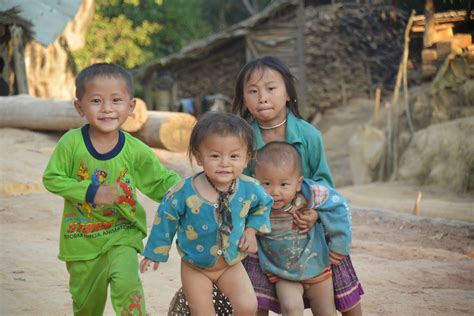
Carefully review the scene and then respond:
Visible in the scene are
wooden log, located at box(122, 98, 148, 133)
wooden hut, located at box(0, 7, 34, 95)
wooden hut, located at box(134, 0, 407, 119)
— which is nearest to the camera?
wooden log, located at box(122, 98, 148, 133)

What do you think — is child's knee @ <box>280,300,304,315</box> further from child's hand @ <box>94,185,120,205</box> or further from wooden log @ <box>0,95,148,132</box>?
wooden log @ <box>0,95,148,132</box>

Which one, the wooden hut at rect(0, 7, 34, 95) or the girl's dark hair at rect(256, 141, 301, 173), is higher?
the wooden hut at rect(0, 7, 34, 95)

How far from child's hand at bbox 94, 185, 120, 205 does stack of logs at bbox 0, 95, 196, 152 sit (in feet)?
23.6

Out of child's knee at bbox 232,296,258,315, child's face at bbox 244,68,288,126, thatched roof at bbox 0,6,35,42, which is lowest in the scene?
child's knee at bbox 232,296,258,315

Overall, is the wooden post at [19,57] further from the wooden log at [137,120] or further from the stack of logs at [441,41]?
the stack of logs at [441,41]

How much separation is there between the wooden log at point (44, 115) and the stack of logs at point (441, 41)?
541cm

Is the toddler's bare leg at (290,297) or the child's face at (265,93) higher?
the child's face at (265,93)

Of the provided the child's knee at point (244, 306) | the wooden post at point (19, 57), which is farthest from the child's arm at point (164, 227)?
the wooden post at point (19, 57)

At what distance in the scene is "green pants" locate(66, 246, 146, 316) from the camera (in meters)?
3.36

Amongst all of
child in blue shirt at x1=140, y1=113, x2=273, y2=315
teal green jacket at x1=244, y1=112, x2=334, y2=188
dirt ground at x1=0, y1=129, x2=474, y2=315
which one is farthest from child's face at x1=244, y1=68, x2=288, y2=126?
dirt ground at x1=0, y1=129, x2=474, y2=315

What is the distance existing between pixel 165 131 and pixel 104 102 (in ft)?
23.3

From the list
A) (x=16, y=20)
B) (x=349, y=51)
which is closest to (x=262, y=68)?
(x=16, y=20)

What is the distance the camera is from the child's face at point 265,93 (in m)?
3.59

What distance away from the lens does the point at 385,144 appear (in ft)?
43.5
